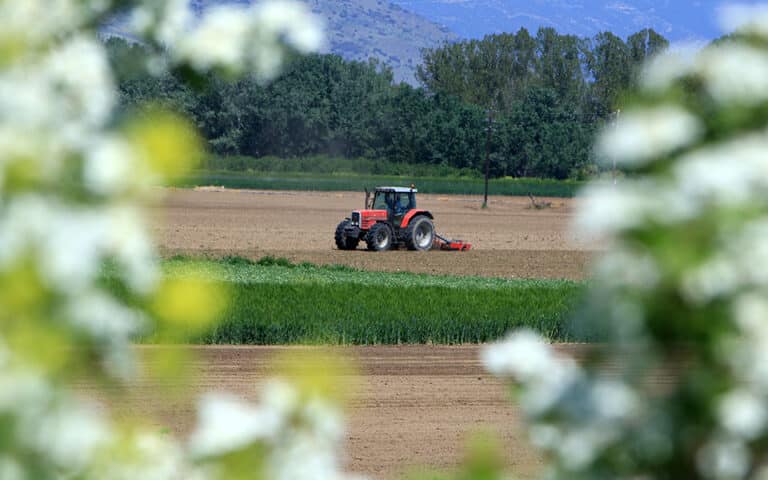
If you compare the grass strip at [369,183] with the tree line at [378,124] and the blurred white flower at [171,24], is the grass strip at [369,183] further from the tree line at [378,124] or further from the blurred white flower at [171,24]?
the blurred white flower at [171,24]

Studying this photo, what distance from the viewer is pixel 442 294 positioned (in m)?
19.3

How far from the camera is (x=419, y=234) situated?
29.3 meters

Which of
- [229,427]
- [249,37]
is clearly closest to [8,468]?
[229,427]

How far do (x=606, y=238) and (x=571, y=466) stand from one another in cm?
27

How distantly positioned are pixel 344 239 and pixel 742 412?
28.3m

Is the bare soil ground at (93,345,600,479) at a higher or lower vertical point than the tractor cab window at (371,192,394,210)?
lower

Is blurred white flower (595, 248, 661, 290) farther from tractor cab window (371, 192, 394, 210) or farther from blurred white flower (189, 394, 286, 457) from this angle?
tractor cab window (371, 192, 394, 210)

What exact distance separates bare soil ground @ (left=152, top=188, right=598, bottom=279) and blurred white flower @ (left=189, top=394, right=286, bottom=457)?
44.9 feet

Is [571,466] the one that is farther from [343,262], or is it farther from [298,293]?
[343,262]

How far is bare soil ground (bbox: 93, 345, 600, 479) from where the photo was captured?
10203 mm

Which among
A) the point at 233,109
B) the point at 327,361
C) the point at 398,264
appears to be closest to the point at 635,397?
the point at 327,361

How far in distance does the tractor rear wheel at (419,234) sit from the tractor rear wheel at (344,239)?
4.43 feet

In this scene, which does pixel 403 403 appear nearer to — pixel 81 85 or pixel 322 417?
pixel 322 417

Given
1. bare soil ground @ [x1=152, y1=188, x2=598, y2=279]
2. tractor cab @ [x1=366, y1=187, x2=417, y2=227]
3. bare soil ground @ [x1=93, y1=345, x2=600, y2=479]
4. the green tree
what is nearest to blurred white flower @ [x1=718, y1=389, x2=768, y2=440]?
bare soil ground @ [x1=93, y1=345, x2=600, y2=479]
